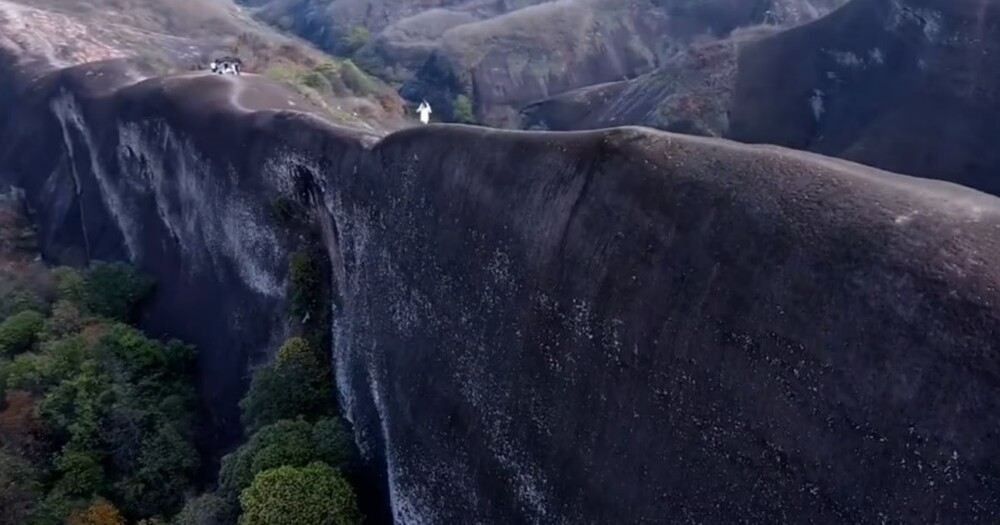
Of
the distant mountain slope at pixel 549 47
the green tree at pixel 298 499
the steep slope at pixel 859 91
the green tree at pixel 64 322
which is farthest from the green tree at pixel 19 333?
the distant mountain slope at pixel 549 47

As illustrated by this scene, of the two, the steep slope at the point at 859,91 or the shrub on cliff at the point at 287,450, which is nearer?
the shrub on cliff at the point at 287,450

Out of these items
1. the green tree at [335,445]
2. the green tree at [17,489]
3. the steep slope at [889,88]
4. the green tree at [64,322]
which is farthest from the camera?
the steep slope at [889,88]

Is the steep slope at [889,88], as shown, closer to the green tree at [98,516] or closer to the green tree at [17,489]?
the green tree at [98,516]

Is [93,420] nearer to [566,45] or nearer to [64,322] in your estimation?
[64,322]

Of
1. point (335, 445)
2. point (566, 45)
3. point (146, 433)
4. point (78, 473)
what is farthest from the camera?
point (566, 45)

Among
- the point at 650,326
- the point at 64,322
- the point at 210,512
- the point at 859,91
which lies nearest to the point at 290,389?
the point at 210,512

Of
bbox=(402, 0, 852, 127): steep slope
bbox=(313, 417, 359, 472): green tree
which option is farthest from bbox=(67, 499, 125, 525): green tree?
bbox=(402, 0, 852, 127): steep slope

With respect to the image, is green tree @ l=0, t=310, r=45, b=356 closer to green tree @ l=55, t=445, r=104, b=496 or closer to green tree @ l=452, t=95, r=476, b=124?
green tree @ l=55, t=445, r=104, b=496
